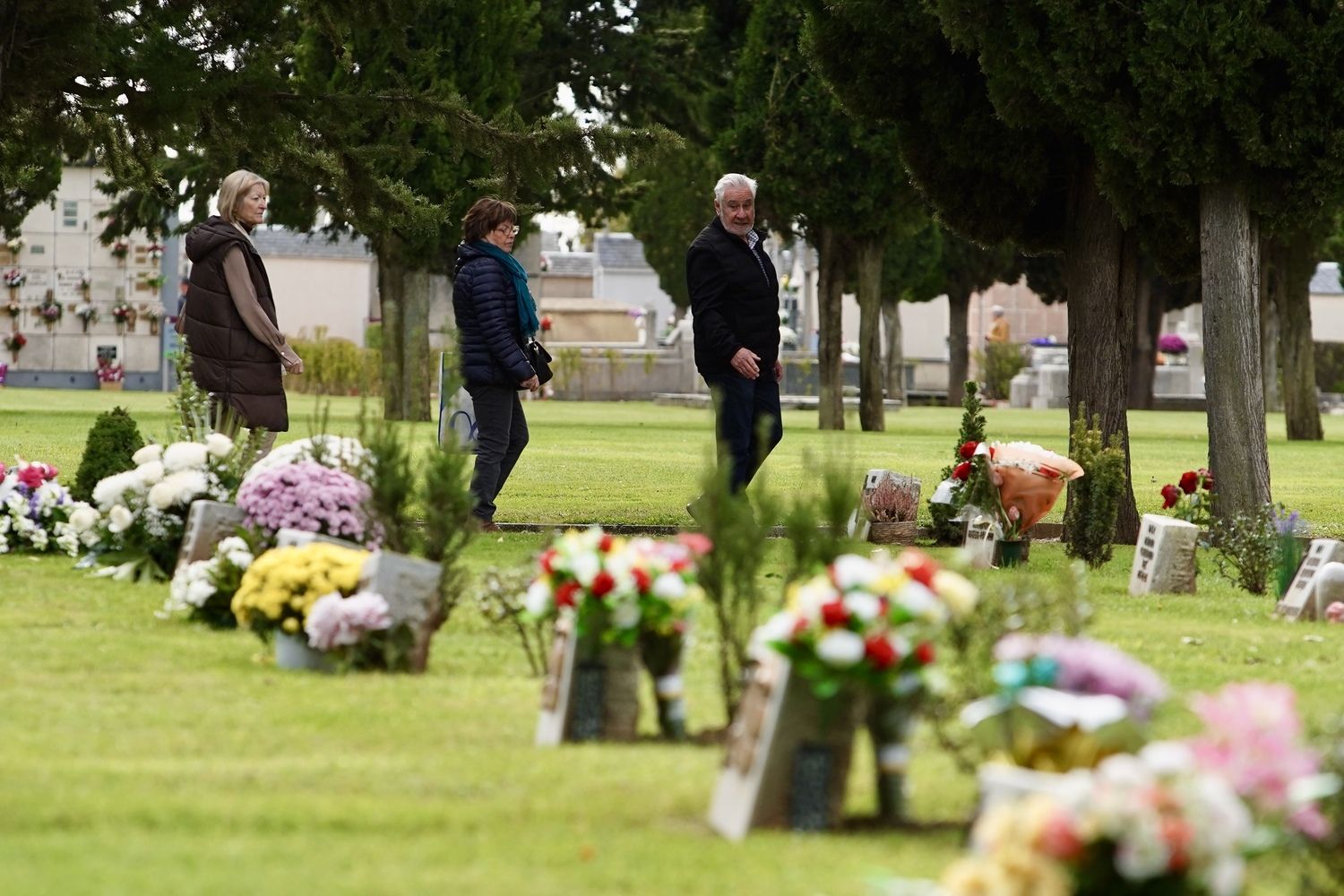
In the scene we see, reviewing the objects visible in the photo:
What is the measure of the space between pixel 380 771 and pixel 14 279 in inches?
1946

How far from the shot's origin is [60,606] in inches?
351

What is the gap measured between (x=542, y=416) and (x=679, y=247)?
16780 millimetres

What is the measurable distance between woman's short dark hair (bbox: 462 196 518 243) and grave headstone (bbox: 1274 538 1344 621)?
4609 millimetres

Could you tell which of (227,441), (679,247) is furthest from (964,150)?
(679,247)

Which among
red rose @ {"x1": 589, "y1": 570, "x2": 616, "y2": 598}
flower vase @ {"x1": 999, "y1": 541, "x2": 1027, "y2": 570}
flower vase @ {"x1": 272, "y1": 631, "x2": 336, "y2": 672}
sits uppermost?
red rose @ {"x1": 589, "y1": 570, "x2": 616, "y2": 598}

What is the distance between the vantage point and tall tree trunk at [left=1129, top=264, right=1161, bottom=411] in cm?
4862

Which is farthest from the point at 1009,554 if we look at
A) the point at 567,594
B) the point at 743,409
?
the point at 567,594

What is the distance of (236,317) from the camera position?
38.1ft

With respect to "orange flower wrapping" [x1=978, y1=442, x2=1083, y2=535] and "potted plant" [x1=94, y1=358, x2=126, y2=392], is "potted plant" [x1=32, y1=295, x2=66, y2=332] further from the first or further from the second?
"orange flower wrapping" [x1=978, y1=442, x2=1083, y2=535]

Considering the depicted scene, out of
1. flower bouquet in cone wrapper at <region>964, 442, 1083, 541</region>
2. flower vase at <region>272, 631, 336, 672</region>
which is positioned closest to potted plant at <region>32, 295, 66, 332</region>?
flower bouquet in cone wrapper at <region>964, 442, 1083, 541</region>

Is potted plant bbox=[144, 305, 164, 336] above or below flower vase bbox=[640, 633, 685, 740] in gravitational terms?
above

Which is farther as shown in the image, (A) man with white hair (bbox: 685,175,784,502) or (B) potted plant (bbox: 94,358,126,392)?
(B) potted plant (bbox: 94,358,126,392)

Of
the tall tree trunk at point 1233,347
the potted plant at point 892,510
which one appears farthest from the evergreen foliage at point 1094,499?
the potted plant at point 892,510

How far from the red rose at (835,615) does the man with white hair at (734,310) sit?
6907mm
